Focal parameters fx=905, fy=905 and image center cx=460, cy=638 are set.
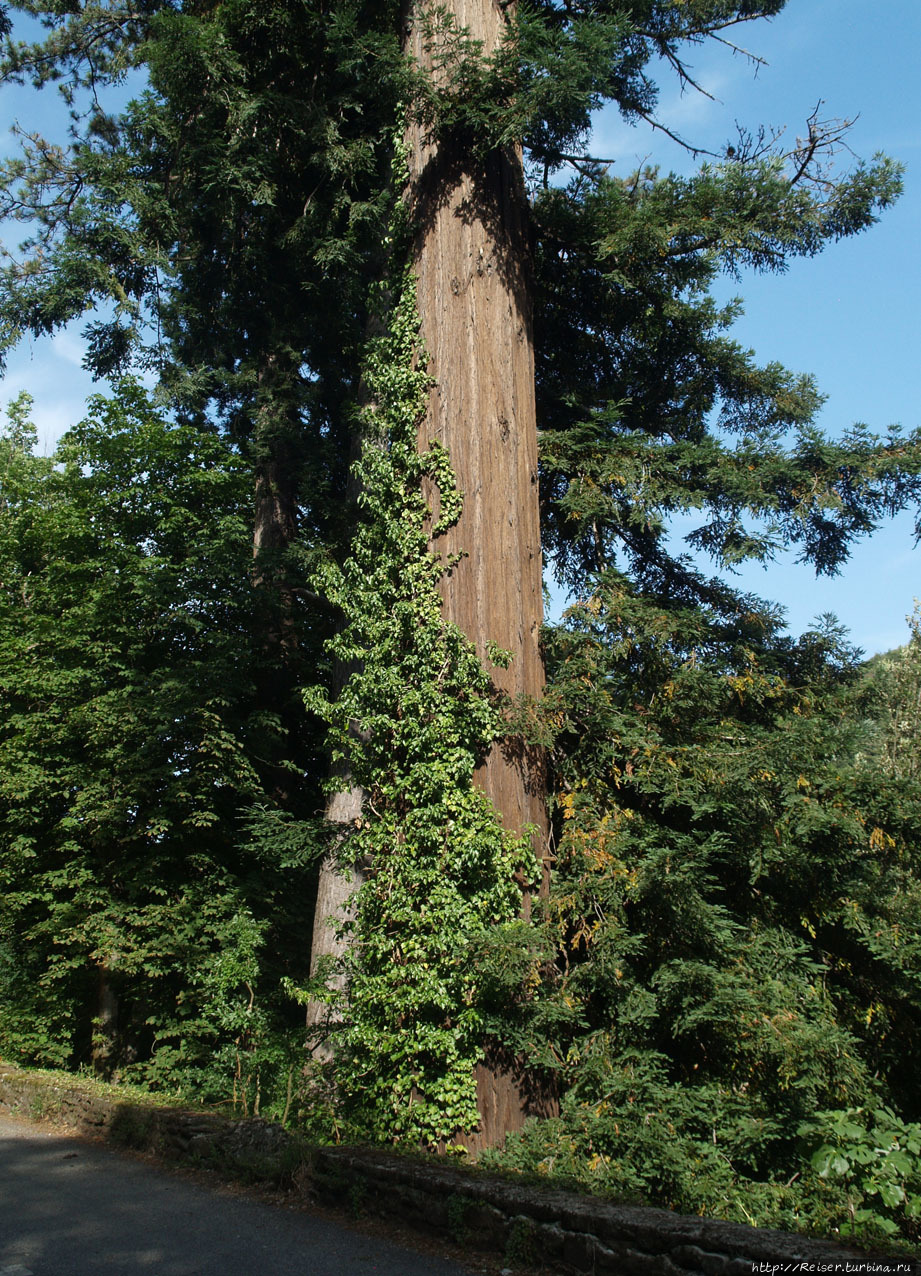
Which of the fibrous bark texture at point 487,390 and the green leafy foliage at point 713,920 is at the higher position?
the fibrous bark texture at point 487,390

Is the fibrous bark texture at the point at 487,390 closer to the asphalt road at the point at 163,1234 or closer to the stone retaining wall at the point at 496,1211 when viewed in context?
the stone retaining wall at the point at 496,1211

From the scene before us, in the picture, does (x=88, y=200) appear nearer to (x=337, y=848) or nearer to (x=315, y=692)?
(x=315, y=692)

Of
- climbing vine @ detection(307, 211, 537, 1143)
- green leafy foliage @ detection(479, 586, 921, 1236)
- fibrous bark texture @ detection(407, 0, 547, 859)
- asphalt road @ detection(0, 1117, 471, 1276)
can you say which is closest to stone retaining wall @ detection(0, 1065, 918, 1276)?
asphalt road @ detection(0, 1117, 471, 1276)

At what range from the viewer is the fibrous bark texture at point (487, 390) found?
7.04 m

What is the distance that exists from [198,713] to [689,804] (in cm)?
665

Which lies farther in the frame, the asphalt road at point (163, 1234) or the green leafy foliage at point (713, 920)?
the green leafy foliage at point (713, 920)

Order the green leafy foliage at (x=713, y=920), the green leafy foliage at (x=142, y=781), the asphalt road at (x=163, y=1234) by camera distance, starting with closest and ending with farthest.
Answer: the asphalt road at (x=163, y=1234) < the green leafy foliage at (x=713, y=920) < the green leafy foliage at (x=142, y=781)

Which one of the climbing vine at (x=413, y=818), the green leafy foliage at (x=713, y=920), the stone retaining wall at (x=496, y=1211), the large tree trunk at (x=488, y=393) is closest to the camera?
the stone retaining wall at (x=496, y=1211)

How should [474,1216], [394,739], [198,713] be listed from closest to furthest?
[474,1216] → [394,739] → [198,713]

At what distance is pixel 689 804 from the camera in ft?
22.4

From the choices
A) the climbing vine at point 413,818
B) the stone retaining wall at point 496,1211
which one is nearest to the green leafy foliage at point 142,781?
the stone retaining wall at point 496,1211

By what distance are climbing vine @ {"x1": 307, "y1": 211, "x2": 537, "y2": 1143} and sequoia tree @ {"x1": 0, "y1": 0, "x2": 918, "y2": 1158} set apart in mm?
24

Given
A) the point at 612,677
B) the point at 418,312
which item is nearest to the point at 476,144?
the point at 418,312

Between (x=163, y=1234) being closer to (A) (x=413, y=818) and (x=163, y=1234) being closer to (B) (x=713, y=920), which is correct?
(A) (x=413, y=818)
